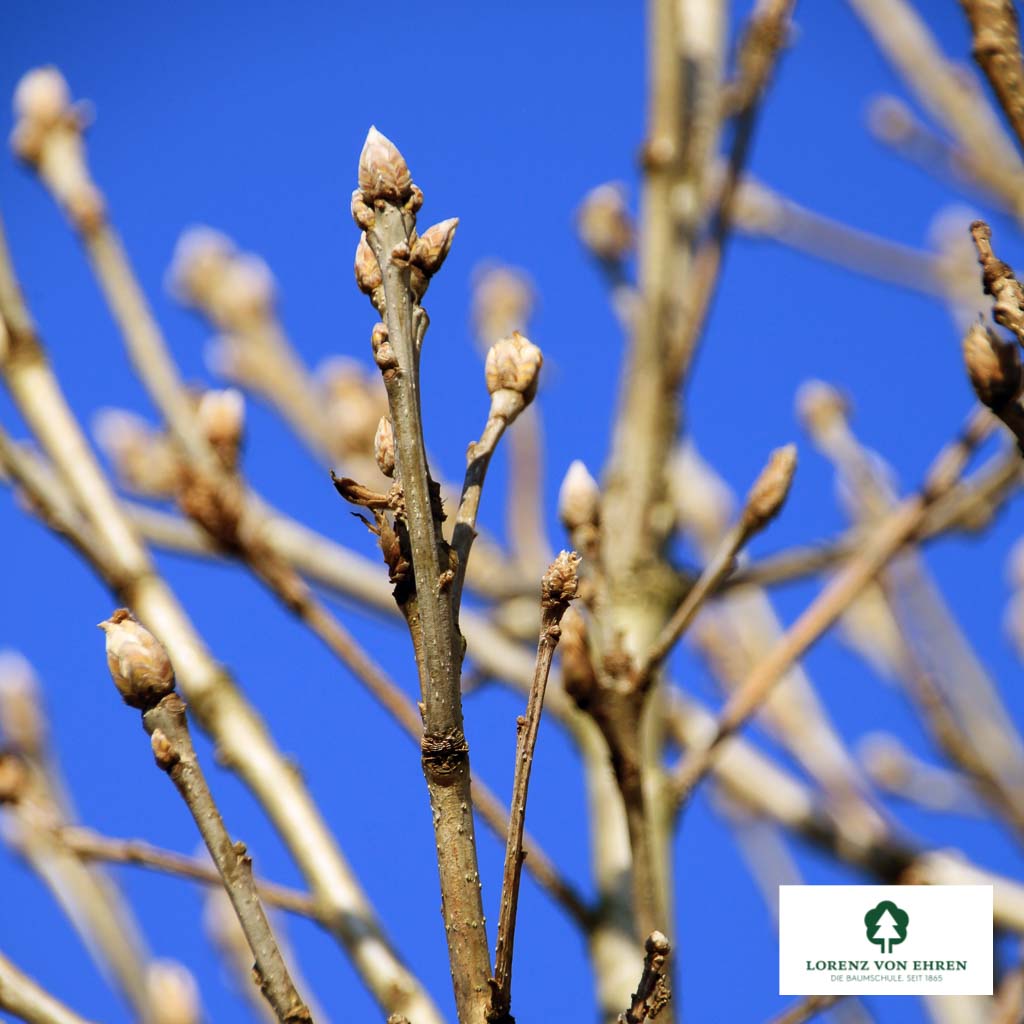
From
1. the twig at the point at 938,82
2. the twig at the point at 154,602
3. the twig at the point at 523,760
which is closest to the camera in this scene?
the twig at the point at 523,760

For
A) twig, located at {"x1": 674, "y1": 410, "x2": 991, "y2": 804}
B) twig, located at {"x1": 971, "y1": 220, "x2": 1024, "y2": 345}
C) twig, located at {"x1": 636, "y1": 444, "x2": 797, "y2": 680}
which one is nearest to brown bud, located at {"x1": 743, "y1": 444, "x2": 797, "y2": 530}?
twig, located at {"x1": 636, "y1": 444, "x2": 797, "y2": 680}

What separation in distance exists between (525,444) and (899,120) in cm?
134

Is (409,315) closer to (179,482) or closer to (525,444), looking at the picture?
(179,482)

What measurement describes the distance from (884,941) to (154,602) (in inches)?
39.9

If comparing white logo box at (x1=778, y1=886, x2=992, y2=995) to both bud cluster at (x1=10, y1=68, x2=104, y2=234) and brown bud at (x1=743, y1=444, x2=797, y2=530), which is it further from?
bud cluster at (x1=10, y1=68, x2=104, y2=234)

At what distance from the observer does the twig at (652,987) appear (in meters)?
0.99

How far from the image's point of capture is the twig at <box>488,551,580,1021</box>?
2.98 feet

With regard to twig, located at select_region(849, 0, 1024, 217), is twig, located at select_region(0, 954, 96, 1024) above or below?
below

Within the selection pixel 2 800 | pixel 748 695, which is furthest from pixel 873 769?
pixel 2 800

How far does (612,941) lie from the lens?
1683 mm

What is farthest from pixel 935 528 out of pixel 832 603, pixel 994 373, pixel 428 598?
pixel 428 598

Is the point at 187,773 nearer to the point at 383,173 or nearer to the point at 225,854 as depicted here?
the point at 225,854

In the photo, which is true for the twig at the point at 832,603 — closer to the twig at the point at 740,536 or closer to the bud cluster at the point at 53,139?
the twig at the point at 740,536

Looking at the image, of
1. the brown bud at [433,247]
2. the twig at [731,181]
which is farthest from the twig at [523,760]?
the twig at [731,181]
